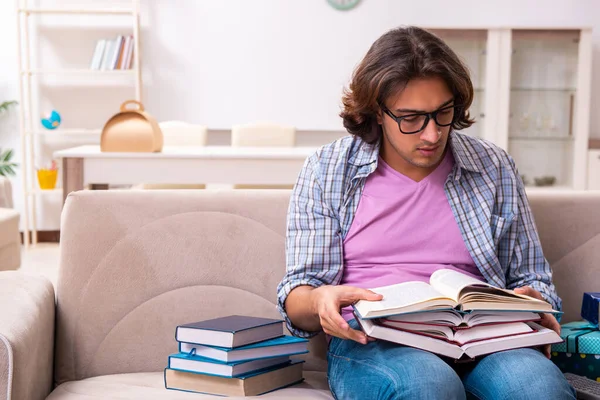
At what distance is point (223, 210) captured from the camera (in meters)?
1.64

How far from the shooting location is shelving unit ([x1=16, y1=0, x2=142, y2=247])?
5.01 m

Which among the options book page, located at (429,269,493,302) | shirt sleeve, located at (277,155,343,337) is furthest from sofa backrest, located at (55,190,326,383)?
book page, located at (429,269,493,302)

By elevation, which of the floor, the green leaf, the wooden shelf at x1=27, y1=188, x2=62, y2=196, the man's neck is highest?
the man's neck

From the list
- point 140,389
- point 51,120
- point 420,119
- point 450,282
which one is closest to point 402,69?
point 420,119

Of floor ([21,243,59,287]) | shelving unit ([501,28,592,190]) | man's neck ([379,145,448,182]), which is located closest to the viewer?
man's neck ([379,145,448,182])

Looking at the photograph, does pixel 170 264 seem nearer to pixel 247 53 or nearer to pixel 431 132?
pixel 431 132

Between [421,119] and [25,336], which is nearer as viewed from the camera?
[25,336]

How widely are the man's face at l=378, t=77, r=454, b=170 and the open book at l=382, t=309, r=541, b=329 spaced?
0.35 metres

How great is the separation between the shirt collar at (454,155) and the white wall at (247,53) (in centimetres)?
381

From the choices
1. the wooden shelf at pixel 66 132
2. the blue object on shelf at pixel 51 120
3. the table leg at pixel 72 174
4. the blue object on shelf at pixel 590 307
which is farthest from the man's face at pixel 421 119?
the blue object on shelf at pixel 51 120

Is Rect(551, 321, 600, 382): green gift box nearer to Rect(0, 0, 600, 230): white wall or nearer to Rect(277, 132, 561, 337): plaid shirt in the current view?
Rect(277, 132, 561, 337): plaid shirt

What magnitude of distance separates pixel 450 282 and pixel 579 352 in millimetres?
358

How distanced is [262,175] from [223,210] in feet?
5.93

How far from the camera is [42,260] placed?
181 inches
